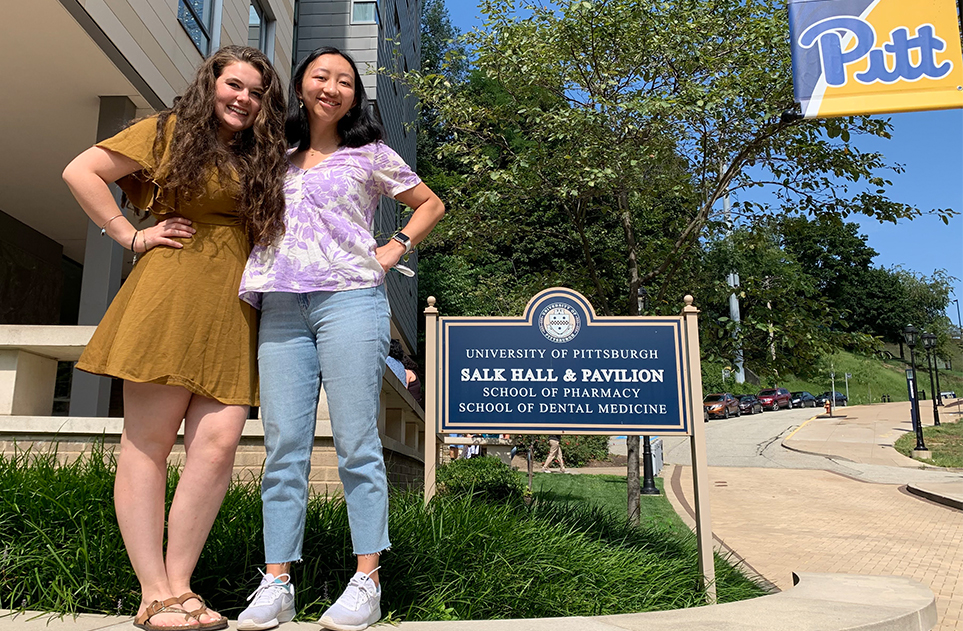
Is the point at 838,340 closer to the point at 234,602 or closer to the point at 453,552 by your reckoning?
the point at 453,552

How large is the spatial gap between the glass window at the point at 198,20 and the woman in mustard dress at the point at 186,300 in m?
6.47

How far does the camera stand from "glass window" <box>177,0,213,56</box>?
7.99 meters

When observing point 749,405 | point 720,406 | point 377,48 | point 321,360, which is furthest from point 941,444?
point 321,360

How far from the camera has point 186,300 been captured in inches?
88.0

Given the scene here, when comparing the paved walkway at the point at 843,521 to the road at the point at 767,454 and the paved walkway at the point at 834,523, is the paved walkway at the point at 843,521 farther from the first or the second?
the road at the point at 767,454

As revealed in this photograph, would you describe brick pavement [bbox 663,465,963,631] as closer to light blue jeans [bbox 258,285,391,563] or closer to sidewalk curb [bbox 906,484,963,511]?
sidewalk curb [bbox 906,484,963,511]

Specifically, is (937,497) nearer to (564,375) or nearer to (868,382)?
(564,375)

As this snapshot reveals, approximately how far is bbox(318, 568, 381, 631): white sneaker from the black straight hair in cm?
151

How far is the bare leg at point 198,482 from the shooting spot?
214 centimetres

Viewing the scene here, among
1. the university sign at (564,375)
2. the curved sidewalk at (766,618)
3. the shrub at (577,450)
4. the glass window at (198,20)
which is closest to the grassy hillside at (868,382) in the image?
the shrub at (577,450)

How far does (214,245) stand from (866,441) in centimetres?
2953

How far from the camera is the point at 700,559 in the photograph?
4223 mm

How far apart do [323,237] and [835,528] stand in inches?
420

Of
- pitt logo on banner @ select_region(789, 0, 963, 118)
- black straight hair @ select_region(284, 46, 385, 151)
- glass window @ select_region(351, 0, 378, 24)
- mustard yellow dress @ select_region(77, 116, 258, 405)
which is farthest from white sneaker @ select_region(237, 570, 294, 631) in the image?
glass window @ select_region(351, 0, 378, 24)
